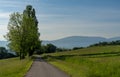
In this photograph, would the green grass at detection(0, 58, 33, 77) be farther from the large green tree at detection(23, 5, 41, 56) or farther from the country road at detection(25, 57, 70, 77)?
the large green tree at detection(23, 5, 41, 56)

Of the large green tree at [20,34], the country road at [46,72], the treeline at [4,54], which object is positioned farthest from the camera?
the treeline at [4,54]

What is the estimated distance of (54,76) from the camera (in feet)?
92.6

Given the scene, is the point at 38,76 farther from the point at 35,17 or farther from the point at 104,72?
the point at 35,17

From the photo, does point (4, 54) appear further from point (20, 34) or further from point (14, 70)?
point (14, 70)

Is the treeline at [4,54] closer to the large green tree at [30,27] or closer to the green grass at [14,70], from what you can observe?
the large green tree at [30,27]

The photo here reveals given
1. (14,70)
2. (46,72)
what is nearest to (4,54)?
(14,70)

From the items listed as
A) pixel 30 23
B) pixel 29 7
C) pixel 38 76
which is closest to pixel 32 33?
pixel 30 23

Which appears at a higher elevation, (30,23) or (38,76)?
(30,23)

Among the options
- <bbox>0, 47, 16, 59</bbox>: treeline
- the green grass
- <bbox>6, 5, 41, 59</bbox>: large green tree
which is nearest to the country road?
the green grass

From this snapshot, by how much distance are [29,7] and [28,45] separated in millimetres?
14788

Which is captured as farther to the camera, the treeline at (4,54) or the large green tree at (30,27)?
the treeline at (4,54)

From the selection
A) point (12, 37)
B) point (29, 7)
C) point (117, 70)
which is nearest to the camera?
point (117, 70)

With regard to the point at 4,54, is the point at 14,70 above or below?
below

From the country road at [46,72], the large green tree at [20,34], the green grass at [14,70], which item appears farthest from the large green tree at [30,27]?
the country road at [46,72]
